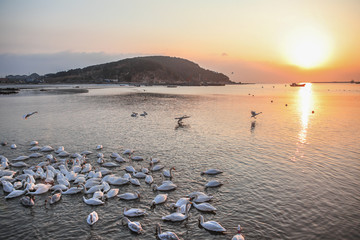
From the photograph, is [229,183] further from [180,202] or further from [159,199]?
[159,199]

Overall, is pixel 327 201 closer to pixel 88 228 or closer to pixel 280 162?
pixel 280 162

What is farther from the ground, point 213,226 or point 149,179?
point 149,179

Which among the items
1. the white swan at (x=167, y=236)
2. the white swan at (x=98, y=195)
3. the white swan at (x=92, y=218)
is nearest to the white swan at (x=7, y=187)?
the white swan at (x=98, y=195)

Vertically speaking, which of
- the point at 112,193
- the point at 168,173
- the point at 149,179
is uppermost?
the point at 168,173

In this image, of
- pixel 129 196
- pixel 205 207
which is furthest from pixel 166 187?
pixel 205 207

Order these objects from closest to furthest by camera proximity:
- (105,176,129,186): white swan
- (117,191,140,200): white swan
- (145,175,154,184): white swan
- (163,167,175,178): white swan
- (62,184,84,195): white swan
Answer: (117,191,140,200): white swan, (62,184,84,195): white swan, (105,176,129,186): white swan, (145,175,154,184): white swan, (163,167,175,178): white swan

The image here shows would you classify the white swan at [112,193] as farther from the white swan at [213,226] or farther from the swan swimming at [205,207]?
the white swan at [213,226]

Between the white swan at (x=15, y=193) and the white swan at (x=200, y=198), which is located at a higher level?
the white swan at (x=200, y=198)

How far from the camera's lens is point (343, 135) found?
27.6 metres

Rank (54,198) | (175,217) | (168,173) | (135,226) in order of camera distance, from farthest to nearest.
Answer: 1. (168,173)
2. (54,198)
3. (175,217)
4. (135,226)

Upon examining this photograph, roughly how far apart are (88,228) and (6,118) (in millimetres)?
34915

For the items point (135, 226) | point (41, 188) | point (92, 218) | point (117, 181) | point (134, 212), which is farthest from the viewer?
point (117, 181)

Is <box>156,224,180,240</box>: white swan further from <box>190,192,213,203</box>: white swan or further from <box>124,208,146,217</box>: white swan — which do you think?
<box>190,192,213,203</box>: white swan

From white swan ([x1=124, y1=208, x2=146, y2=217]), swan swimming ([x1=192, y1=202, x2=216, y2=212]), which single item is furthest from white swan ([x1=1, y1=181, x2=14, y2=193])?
swan swimming ([x1=192, y1=202, x2=216, y2=212])
